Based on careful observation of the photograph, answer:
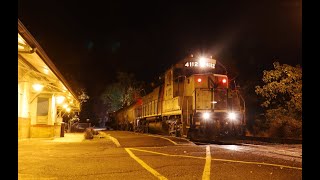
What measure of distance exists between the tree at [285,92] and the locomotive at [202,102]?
483cm

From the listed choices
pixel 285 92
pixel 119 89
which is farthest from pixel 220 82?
pixel 119 89

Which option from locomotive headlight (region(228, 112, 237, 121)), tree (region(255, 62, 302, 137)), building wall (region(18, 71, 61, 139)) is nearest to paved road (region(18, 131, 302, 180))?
locomotive headlight (region(228, 112, 237, 121))

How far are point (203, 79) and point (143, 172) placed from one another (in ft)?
39.9

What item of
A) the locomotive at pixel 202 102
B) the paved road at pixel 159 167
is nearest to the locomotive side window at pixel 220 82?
the locomotive at pixel 202 102

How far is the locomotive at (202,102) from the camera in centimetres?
1866

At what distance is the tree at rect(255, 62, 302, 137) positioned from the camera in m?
22.8

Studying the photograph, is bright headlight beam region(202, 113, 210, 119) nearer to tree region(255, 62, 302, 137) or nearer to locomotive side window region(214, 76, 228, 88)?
locomotive side window region(214, 76, 228, 88)

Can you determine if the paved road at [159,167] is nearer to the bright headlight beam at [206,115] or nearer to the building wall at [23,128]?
the building wall at [23,128]

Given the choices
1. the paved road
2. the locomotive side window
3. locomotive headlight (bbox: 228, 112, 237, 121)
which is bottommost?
the paved road

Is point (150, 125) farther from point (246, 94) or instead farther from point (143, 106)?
point (246, 94)

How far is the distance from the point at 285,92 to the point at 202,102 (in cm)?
791

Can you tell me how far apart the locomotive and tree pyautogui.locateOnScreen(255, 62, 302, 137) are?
483 cm

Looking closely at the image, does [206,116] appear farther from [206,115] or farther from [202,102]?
[202,102]

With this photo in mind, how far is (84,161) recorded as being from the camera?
9.55 metres
